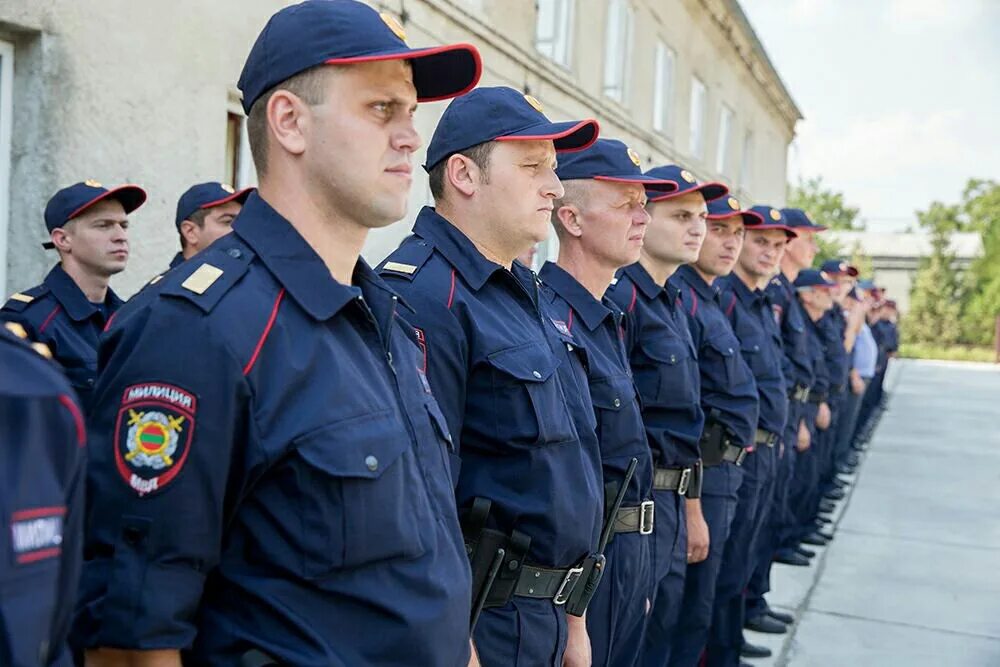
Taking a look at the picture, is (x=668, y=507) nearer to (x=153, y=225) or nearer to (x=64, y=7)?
(x=153, y=225)

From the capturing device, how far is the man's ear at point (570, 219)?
3580 millimetres

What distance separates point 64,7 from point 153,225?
107cm

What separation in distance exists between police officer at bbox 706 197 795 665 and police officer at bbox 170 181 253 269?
7.99ft

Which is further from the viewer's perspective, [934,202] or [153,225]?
[934,202]

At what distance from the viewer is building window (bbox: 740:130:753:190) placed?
21.4 meters

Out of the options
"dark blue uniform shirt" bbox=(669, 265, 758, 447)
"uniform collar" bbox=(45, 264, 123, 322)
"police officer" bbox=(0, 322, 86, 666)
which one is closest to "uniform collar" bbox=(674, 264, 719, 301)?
"dark blue uniform shirt" bbox=(669, 265, 758, 447)

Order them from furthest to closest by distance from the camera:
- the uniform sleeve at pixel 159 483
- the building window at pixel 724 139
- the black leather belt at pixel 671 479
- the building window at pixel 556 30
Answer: the building window at pixel 724 139, the building window at pixel 556 30, the black leather belt at pixel 671 479, the uniform sleeve at pixel 159 483

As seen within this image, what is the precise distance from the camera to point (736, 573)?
16.1ft

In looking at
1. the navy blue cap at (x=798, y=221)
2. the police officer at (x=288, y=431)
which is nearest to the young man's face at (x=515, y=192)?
the police officer at (x=288, y=431)

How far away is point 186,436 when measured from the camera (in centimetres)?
150

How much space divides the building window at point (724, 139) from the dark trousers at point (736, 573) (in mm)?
14613

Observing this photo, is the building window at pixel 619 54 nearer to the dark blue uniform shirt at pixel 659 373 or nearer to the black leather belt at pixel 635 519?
the dark blue uniform shirt at pixel 659 373

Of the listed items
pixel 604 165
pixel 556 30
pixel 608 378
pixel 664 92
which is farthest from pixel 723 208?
pixel 664 92

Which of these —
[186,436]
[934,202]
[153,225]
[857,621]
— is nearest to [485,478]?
[186,436]
